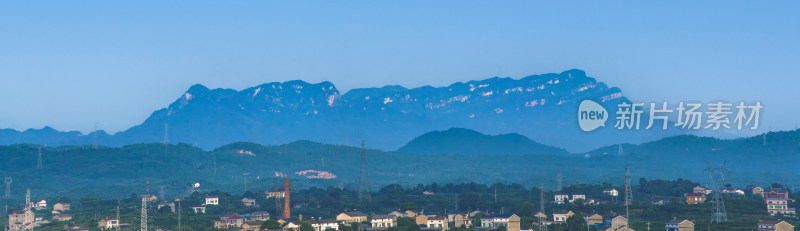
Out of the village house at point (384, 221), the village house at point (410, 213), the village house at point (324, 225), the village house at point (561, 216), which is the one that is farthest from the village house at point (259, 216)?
the village house at point (561, 216)

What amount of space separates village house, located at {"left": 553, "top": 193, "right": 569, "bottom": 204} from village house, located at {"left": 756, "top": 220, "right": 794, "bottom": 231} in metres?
28.0

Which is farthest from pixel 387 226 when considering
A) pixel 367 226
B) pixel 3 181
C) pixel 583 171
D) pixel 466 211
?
pixel 583 171

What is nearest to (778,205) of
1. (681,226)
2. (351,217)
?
(681,226)

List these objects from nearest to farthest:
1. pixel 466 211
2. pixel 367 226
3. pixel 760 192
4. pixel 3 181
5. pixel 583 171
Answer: pixel 367 226
pixel 466 211
pixel 760 192
pixel 3 181
pixel 583 171

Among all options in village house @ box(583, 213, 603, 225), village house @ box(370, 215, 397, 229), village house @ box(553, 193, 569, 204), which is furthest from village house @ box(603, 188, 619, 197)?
village house @ box(370, 215, 397, 229)

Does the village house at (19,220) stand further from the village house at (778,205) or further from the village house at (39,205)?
the village house at (778,205)

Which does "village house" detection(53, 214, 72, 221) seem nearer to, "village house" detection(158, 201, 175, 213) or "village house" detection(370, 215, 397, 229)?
"village house" detection(158, 201, 175, 213)

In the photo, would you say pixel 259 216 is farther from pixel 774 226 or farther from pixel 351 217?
pixel 774 226

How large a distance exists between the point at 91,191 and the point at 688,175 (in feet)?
323

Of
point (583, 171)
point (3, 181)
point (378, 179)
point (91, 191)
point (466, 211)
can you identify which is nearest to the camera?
point (466, 211)

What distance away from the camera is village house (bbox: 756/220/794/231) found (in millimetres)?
62281

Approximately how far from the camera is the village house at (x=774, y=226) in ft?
204

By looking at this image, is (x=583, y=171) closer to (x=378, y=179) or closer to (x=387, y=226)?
(x=378, y=179)

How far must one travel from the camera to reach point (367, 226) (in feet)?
228
